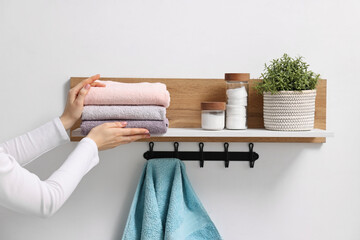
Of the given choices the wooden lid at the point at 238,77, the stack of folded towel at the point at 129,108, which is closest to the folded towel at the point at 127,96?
the stack of folded towel at the point at 129,108

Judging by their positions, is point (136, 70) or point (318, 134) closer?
point (318, 134)

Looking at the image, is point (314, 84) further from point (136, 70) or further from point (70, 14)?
point (70, 14)

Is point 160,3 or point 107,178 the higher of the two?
point 160,3

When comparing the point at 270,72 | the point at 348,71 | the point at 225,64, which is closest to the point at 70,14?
A: the point at 225,64

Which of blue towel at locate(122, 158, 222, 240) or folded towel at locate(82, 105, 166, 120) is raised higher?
folded towel at locate(82, 105, 166, 120)

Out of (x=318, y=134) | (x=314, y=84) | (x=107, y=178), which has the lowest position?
(x=107, y=178)

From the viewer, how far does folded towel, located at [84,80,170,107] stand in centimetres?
99

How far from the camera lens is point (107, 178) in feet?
3.97

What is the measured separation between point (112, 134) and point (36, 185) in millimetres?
228

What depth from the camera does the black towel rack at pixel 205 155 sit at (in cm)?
119

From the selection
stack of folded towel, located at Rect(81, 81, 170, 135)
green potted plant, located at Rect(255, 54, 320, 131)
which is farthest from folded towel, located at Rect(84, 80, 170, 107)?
green potted plant, located at Rect(255, 54, 320, 131)

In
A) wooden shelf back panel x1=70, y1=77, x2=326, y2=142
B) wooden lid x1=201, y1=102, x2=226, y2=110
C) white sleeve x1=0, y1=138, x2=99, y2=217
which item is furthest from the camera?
wooden shelf back panel x1=70, y1=77, x2=326, y2=142

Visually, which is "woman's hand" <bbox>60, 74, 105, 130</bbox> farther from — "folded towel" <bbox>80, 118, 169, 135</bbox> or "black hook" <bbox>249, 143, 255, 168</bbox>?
"black hook" <bbox>249, 143, 255, 168</bbox>

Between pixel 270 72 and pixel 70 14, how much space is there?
2.14 ft
